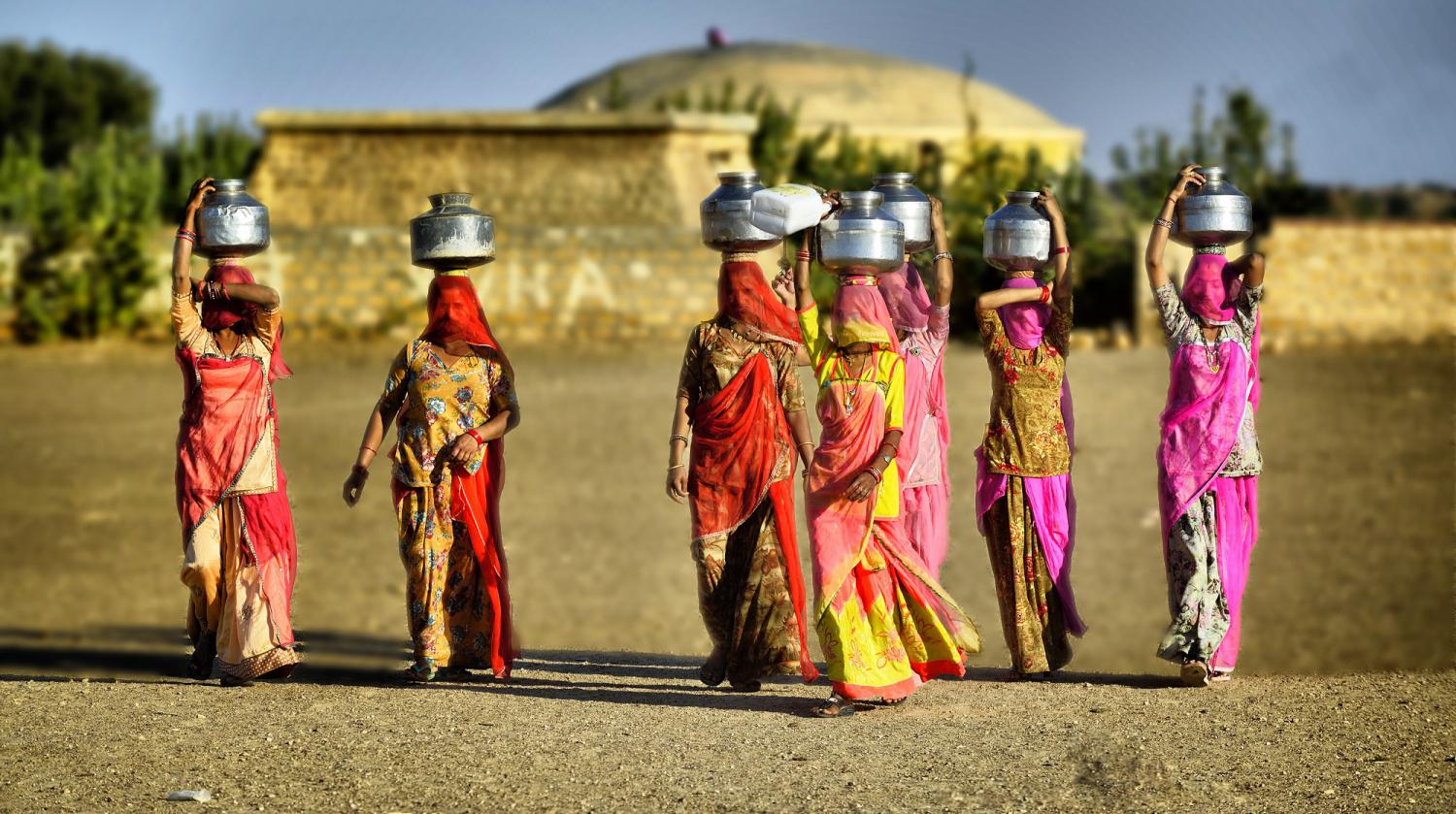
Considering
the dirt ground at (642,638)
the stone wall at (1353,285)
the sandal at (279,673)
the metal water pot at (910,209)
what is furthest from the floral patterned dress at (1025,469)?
the stone wall at (1353,285)

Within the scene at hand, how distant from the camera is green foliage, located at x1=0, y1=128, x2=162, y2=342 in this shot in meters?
19.9

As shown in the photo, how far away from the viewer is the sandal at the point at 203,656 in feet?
23.4

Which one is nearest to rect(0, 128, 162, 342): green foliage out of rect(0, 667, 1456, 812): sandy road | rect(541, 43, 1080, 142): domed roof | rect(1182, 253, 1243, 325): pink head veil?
rect(541, 43, 1080, 142): domed roof

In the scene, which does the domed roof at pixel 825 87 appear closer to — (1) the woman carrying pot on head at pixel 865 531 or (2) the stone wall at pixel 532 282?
(2) the stone wall at pixel 532 282

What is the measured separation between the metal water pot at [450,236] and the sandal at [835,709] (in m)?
2.14

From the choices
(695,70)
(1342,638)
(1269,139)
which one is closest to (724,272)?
(1342,638)

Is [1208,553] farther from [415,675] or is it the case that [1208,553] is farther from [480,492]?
[415,675]

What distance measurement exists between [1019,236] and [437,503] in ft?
8.16

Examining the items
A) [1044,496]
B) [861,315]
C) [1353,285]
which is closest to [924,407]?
[1044,496]

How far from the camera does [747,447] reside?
6.62 m

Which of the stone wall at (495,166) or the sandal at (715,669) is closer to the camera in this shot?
the sandal at (715,669)

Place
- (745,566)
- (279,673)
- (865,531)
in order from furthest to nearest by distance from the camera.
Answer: (279,673)
(745,566)
(865,531)

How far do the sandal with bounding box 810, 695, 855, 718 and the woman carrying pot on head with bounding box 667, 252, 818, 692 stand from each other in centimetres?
14

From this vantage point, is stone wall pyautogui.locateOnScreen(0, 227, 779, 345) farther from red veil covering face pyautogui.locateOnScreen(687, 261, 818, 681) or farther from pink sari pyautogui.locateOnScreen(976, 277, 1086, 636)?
red veil covering face pyautogui.locateOnScreen(687, 261, 818, 681)
